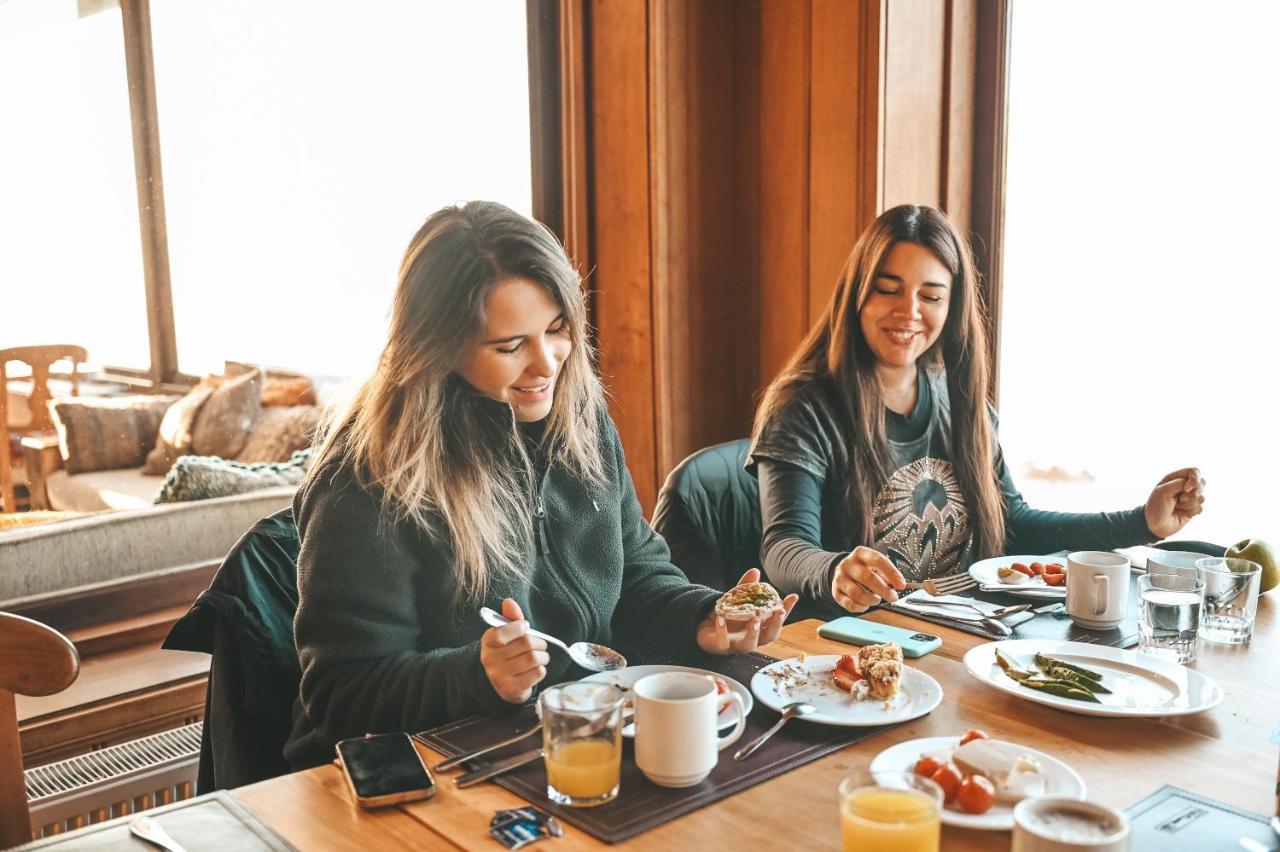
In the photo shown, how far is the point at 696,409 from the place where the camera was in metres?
3.14

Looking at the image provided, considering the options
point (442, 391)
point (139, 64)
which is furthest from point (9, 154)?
point (442, 391)

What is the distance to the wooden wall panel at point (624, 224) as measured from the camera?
2955mm

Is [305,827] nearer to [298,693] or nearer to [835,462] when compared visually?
[298,693]

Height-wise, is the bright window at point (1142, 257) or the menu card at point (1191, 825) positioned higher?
the bright window at point (1142, 257)

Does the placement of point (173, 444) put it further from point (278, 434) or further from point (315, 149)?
point (315, 149)

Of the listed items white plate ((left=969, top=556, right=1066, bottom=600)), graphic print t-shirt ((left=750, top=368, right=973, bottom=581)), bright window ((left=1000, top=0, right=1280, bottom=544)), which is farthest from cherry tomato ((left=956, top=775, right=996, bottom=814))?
bright window ((left=1000, top=0, right=1280, bottom=544))

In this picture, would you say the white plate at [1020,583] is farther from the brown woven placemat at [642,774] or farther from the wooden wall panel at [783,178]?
the wooden wall panel at [783,178]

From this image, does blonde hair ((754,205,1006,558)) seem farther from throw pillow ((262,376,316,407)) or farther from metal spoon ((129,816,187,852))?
throw pillow ((262,376,316,407))

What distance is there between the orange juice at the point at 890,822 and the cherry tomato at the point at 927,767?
146 millimetres

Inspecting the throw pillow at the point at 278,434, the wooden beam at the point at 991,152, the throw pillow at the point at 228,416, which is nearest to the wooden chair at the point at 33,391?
the throw pillow at the point at 228,416

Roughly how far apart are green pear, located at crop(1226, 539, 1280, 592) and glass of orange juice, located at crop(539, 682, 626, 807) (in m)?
1.13

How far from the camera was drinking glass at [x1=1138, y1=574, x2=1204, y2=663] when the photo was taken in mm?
1371

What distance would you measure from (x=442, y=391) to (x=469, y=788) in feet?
1.77

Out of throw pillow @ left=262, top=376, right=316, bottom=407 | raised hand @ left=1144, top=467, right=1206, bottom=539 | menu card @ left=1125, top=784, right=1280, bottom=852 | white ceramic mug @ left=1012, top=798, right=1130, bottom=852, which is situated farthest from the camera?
throw pillow @ left=262, top=376, right=316, bottom=407
